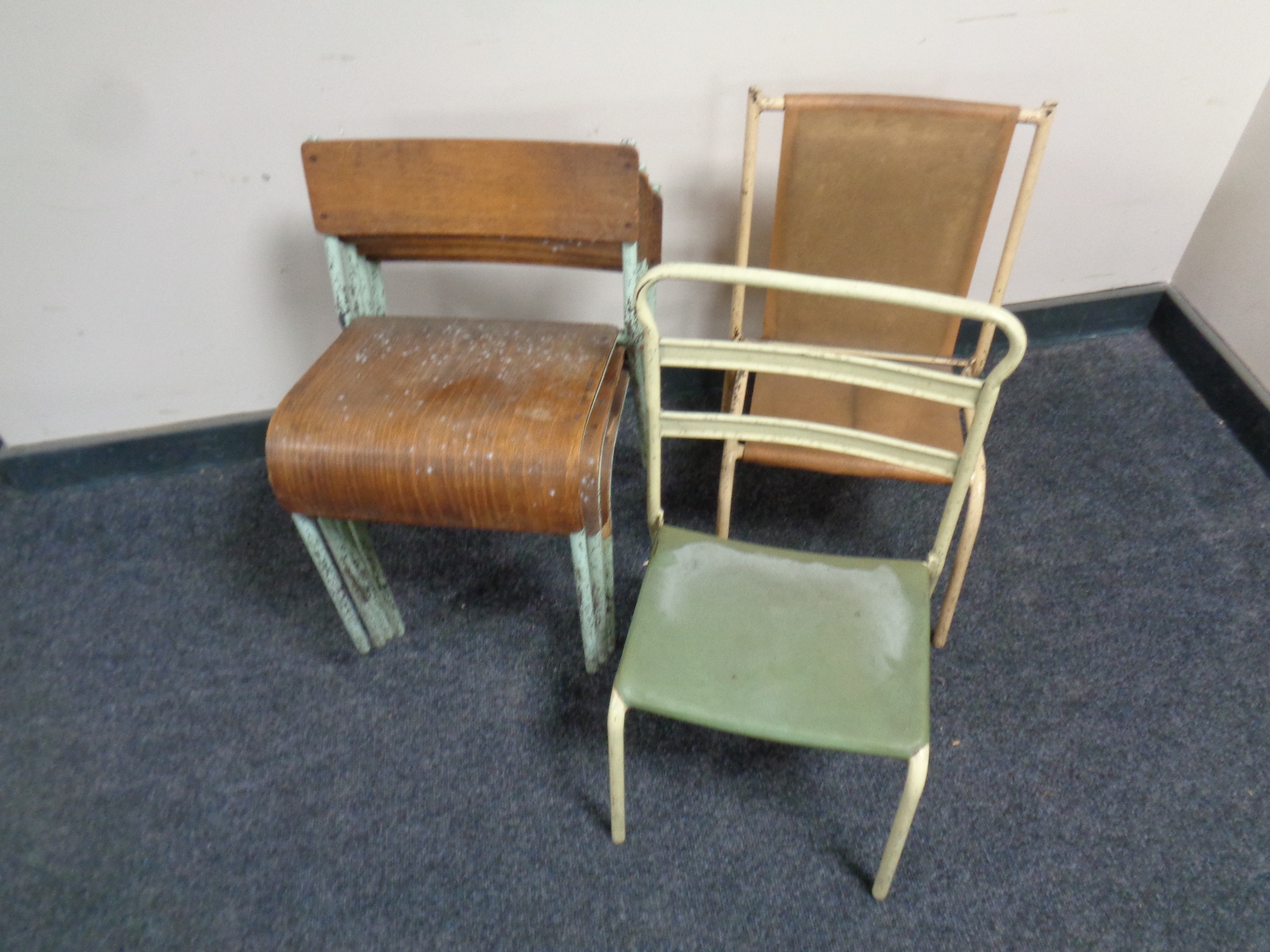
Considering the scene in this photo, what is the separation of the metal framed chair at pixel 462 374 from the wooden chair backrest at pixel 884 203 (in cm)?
26

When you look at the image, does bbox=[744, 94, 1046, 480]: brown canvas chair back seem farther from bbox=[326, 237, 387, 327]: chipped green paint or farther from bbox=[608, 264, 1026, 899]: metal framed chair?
bbox=[326, 237, 387, 327]: chipped green paint

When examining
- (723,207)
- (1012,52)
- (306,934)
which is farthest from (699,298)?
(306,934)

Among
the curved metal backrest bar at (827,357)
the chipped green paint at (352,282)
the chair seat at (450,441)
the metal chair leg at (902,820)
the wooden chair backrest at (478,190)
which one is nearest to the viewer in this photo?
the curved metal backrest bar at (827,357)

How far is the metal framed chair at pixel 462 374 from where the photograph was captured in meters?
1.08

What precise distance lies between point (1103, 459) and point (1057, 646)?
53cm

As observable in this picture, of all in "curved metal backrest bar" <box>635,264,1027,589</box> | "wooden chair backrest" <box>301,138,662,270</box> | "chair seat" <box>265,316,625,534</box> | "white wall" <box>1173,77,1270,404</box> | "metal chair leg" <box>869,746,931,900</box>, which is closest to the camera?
"curved metal backrest bar" <box>635,264,1027,589</box>

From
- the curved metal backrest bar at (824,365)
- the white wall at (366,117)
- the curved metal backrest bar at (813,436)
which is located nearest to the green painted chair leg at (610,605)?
the curved metal backrest bar at (813,436)

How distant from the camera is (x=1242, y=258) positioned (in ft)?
5.80

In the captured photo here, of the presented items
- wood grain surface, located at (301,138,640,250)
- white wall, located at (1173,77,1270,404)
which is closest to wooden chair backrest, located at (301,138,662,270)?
wood grain surface, located at (301,138,640,250)

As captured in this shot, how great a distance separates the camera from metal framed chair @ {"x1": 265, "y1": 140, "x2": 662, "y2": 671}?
3.54 feet

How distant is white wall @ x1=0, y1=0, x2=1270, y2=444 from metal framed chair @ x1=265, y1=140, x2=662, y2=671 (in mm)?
274

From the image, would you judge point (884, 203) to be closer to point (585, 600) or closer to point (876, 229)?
point (876, 229)

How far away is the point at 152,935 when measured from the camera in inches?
46.2

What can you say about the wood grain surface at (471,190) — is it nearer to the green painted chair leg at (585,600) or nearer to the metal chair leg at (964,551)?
the green painted chair leg at (585,600)
